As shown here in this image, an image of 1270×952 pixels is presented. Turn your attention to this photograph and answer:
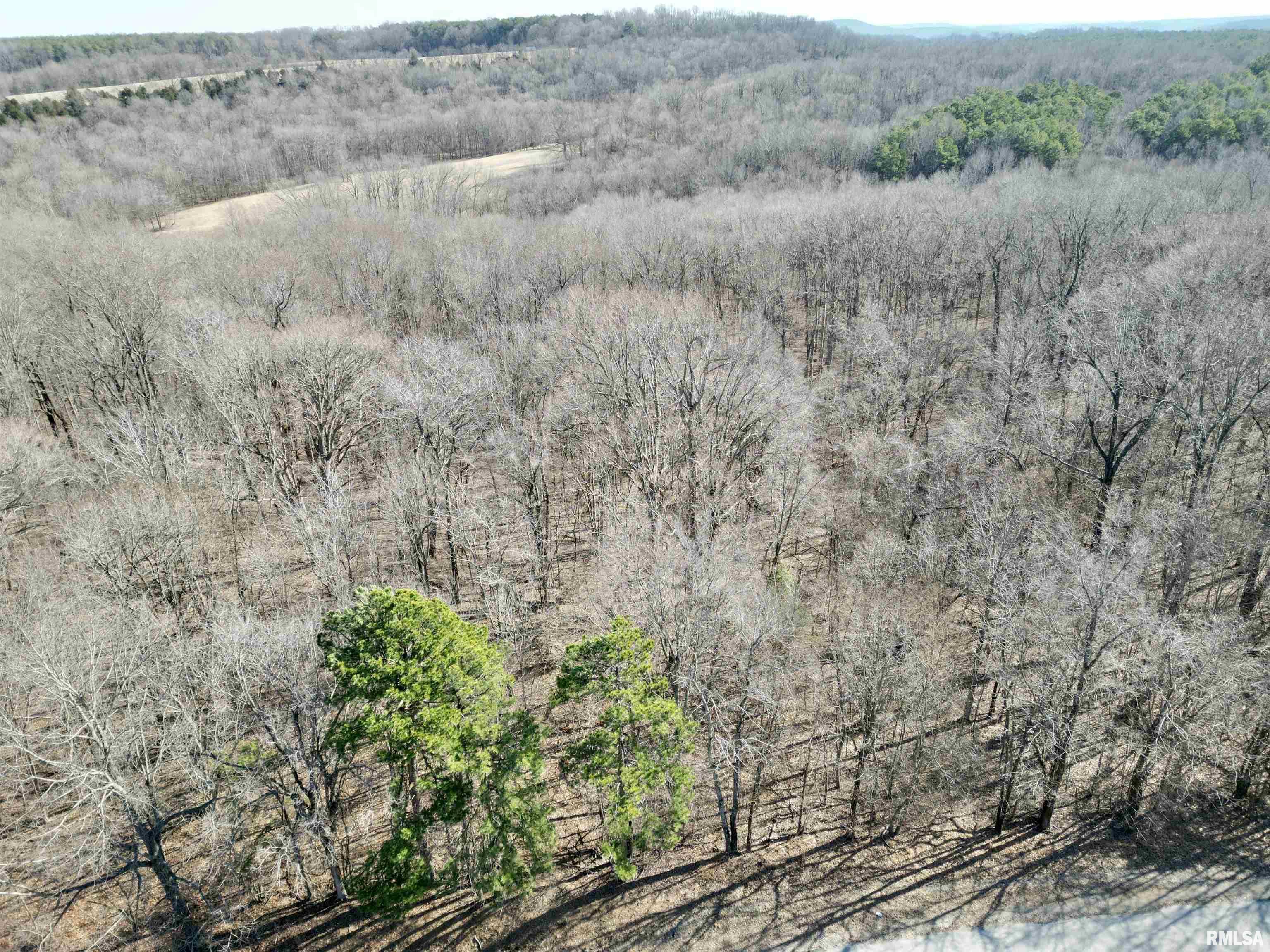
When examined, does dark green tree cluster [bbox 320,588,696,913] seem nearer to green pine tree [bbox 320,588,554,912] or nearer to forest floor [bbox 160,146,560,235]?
green pine tree [bbox 320,588,554,912]

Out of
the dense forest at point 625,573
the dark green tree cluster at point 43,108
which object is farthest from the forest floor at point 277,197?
the dark green tree cluster at point 43,108

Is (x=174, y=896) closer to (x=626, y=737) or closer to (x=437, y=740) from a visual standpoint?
(x=437, y=740)

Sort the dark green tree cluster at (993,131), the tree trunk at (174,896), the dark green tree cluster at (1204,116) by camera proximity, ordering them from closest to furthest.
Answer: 1. the tree trunk at (174,896)
2. the dark green tree cluster at (1204,116)
3. the dark green tree cluster at (993,131)

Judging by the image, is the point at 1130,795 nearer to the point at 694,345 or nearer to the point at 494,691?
the point at 494,691

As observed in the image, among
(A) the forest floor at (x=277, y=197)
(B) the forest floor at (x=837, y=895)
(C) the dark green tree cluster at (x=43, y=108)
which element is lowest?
(B) the forest floor at (x=837, y=895)

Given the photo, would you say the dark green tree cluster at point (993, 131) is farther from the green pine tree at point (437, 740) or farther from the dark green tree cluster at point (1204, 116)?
the green pine tree at point (437, 740)

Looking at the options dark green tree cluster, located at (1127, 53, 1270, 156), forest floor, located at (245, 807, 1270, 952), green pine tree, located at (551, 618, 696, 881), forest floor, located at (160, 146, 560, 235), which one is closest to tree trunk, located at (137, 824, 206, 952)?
forest floor, located at (245, 807, 1270, 952)

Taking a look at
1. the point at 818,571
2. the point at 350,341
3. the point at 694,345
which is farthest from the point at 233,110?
the point at 818,571
